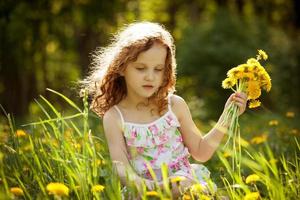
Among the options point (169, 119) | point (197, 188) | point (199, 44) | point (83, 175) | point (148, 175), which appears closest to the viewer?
point (197, 188)

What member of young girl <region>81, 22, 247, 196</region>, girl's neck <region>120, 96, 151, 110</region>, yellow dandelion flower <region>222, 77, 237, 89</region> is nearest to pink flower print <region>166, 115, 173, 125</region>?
young girl <region>81, 22, 247, 196</region>

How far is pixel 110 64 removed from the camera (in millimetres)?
3307

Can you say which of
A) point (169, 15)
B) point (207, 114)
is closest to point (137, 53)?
point (207, 114)

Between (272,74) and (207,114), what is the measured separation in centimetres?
140

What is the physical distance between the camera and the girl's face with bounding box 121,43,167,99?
3040 millimetres

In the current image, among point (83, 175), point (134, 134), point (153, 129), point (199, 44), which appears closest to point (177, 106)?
point (153, 129)

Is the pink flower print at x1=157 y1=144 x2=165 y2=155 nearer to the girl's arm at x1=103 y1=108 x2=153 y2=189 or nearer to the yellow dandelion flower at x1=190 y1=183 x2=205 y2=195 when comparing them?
the girl's arm at x1=103 y1=108 x2=153 y2=189

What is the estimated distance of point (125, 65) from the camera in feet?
10.4

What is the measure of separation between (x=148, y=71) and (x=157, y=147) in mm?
447

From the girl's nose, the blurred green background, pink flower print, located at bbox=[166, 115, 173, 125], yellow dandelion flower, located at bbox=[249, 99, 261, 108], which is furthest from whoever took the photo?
the blurred green background

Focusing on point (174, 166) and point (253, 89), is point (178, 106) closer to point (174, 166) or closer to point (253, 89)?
point (174, 166)

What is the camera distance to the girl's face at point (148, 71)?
3040 mm

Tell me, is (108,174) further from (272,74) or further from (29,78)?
(29,78)

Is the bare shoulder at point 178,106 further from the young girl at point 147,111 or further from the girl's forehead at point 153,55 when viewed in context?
the girl's forehead at point 153,55
